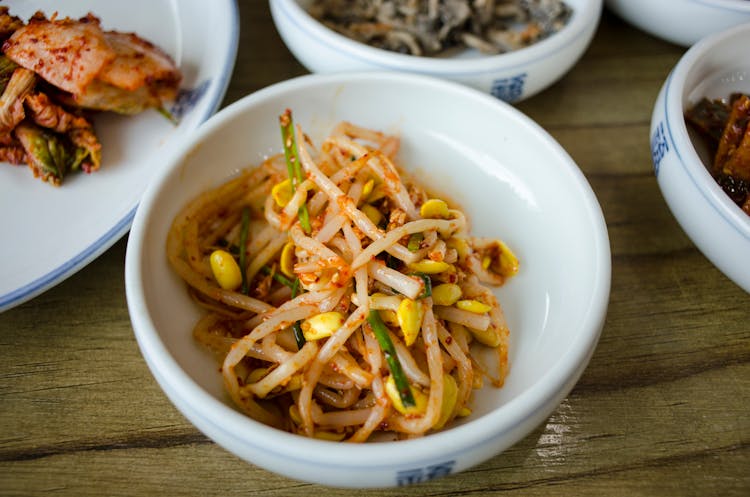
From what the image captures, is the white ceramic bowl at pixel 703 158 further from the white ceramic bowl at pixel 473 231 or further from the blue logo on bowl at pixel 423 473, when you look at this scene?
the blue logo on bowl at pixel 423 473

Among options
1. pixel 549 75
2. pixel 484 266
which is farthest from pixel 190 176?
pixel 549 75

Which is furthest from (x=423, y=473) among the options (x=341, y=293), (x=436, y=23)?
(x=436, y=23)

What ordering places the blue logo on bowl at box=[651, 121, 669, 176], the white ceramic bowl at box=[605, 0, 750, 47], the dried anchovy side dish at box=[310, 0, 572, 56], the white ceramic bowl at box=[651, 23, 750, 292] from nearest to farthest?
the white ceramic bowl at box=[651, 23, 750, 292] < the blue logo on bowl at box=[651, 121, 669, 176] < the white ceramic bowl at box=[605, 0, 750, 47] < the dried anchovy side dish at box=[310, 0, 572, 56]

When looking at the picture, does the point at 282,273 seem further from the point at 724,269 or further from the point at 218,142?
the point at 724,269

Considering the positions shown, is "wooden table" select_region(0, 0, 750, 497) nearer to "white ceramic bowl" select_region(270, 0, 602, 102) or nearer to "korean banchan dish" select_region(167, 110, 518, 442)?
"korean banchan dish" select_region(167, 110, 518, 442)

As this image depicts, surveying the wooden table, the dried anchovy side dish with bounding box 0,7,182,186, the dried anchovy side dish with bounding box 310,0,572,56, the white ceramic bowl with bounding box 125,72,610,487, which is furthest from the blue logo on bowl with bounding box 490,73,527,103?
the dried anchovy side dish with bounding box 0,7,182,186

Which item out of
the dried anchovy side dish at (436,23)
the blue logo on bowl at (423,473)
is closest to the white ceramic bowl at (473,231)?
the blue logo on bowl at (423,473)

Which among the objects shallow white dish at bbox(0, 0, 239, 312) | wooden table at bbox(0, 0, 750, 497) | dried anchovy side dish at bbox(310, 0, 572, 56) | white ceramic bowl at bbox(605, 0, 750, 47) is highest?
white ceramic bowl at bbox(605, 0, 750, 47)
